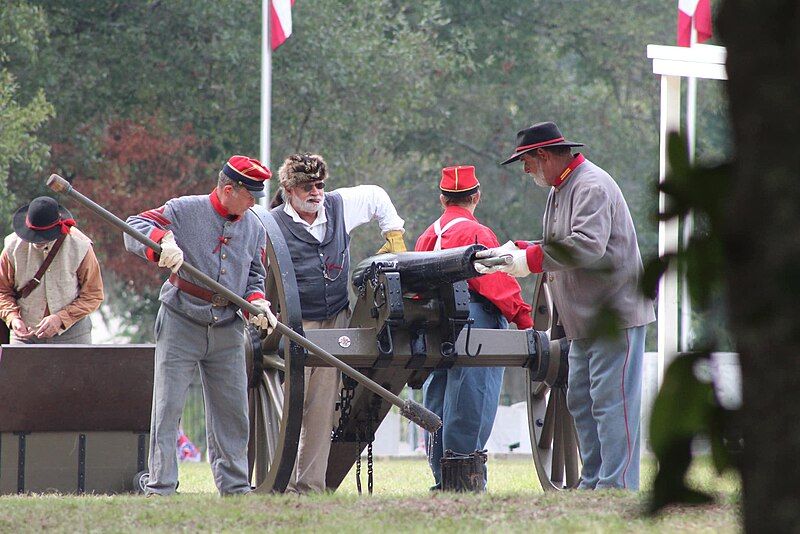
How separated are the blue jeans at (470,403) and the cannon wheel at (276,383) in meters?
0.84

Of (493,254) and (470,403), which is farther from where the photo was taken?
(470,403)

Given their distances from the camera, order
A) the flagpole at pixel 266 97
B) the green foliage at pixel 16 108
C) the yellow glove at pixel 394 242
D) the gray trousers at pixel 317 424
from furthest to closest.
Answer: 1. the green foliage at pixel 16 108
2. the flagpole at pixel 266 97
3. the yellow glove at pixel 394 242
4. the gray trousers at pixel 317 424

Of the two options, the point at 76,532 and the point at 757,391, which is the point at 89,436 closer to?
the point at 76,532

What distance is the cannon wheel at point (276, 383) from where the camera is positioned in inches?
A: 222

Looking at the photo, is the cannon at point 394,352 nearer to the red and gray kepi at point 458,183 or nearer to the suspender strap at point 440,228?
the suspender strap at point 440,228

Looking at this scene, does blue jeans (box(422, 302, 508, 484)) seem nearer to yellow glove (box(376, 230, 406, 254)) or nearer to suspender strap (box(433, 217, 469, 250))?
suspender strap (box(433, 217, 469, 250))

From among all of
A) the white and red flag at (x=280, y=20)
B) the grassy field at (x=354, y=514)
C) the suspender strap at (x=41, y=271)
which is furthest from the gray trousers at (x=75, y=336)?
the white and red flag at (x=280, y=20)

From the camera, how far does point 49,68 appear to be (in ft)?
57.4

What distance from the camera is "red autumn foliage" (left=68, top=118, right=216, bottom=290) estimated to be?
17.9 m

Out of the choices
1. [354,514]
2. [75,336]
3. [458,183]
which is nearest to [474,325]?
[458,183]

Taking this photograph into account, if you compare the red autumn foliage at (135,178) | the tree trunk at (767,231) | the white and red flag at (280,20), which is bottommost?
the tree trunk at (767,231)

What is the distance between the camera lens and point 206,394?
614cm

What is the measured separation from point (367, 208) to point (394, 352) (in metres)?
1.30

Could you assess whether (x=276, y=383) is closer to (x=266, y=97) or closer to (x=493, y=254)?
(x=493, y=254)
